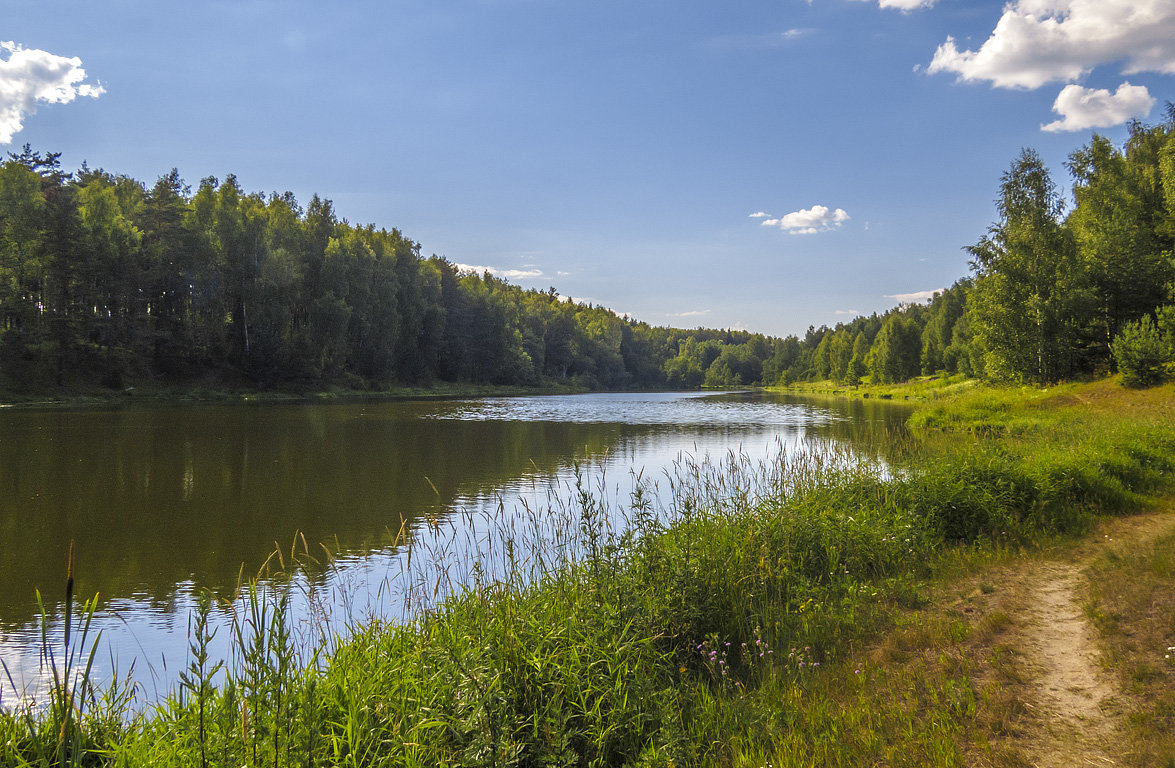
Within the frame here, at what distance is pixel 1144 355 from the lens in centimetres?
2531

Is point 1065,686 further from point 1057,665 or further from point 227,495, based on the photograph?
point 227,495

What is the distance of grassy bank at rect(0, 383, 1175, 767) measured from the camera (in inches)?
142

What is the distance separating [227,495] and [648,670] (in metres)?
12.4

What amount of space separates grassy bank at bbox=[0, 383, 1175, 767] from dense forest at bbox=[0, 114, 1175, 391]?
2603 cm

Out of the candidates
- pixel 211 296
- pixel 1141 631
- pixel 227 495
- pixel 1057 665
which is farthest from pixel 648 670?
pixel 211 296

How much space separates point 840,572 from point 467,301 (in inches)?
3490

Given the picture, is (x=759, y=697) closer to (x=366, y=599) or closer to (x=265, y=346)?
(x=366, y=599)

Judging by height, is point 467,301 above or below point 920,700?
above

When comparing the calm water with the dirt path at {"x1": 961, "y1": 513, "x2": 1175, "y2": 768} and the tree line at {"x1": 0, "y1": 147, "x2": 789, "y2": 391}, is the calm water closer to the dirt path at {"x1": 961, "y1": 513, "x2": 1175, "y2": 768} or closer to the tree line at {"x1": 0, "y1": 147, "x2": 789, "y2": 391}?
the dirt path at {"x1": 961, "y1": 513, "x2": 1175, "y2": 768}

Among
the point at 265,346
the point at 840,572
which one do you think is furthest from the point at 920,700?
the point at 265,346

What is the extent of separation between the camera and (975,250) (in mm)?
37281

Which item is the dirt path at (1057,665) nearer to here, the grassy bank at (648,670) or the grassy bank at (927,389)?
the grassy bank at (648,670)

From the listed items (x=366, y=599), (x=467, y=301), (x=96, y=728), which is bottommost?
(x=366, y=599)

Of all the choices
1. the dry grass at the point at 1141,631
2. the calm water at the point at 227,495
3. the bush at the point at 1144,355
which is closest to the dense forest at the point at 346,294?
the bush at the point at 1144,355
